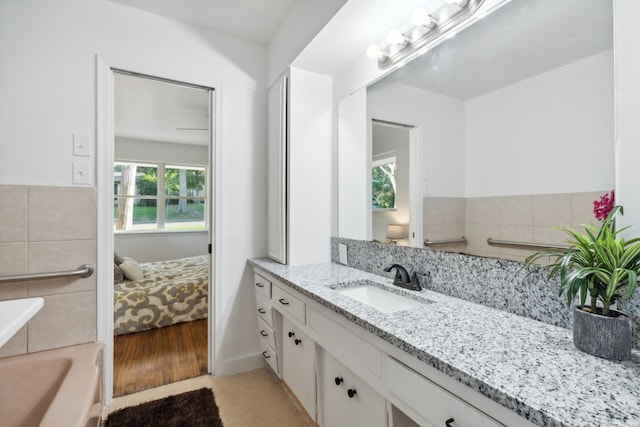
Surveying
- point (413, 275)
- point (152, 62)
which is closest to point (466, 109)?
point (413, 275)

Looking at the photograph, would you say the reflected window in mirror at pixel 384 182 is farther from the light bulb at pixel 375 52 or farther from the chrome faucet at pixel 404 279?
the light bulb at pixel 375 52

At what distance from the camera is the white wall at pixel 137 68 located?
62.4 inches

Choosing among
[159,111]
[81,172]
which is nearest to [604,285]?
[81,172]

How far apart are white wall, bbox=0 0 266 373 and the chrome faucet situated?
1.14 meters

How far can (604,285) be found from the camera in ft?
2.45

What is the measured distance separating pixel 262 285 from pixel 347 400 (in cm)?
96

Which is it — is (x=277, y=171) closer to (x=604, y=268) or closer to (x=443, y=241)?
(x=443, y=241)

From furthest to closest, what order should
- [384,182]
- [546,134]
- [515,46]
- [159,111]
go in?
[159,111]
[384,182]
[515,46]
[546,134]

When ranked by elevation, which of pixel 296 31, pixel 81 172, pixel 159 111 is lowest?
pixel 81 172

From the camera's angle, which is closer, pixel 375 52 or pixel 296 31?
pixel 375 52

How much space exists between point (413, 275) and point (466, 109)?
2.54 feet

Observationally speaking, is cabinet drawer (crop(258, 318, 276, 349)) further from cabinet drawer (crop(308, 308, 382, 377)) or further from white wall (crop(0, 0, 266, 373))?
cabinet drawer (crop(308, 308, 382, 377))

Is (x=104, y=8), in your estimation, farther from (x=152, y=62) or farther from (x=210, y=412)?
(x=210, y=412)

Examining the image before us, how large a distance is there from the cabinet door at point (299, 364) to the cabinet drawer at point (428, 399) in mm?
562
